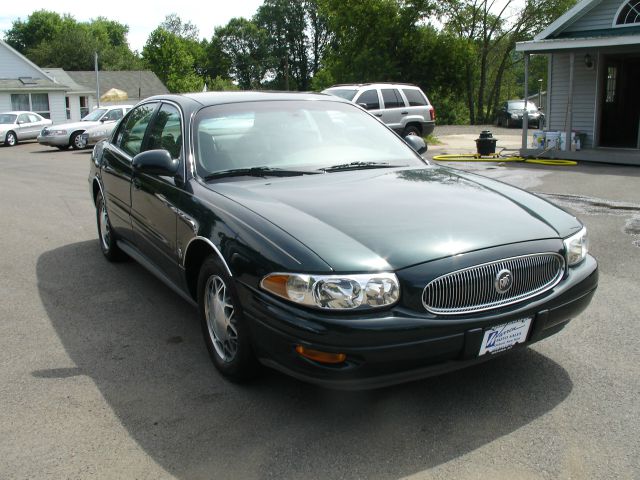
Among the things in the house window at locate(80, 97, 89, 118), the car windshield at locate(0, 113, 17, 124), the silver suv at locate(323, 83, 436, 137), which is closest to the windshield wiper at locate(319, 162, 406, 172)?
the silver suv at locate(323, 83, 436, 137)

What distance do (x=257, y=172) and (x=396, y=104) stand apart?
1393 cm

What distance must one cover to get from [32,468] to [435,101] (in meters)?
39.9

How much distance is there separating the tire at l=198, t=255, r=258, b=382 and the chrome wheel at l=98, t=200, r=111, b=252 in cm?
270

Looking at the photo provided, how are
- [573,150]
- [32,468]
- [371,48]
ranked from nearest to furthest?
[32,468], [573,150], [371,48]

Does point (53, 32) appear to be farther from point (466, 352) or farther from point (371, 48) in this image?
point (466, 352)

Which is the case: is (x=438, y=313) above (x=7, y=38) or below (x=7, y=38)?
below

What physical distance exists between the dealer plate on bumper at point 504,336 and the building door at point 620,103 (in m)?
15.5

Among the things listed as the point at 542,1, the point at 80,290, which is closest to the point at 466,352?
the point at 80,290

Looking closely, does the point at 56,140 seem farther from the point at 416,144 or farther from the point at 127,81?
the point at 127,81

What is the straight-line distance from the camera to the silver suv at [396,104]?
16875mm

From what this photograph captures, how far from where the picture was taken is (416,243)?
117 inches

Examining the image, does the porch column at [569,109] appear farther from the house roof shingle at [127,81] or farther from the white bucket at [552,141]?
the house roof shingle at [127,81]

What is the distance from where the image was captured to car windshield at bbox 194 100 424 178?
163 inches

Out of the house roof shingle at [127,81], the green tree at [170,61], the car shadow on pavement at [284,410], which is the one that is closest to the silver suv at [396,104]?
the car shadow on pavement at [284,410]
